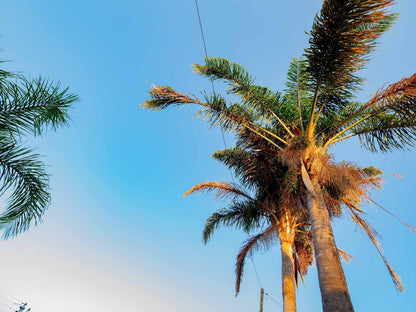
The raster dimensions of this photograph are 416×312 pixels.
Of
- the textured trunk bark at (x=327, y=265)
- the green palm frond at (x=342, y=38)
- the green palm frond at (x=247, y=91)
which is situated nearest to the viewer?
the textured trunk bark at (x=327, y=265)

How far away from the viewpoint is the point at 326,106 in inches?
331

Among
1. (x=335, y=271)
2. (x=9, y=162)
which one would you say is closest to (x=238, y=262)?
(x=335, y=271)

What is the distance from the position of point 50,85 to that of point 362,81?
790cm

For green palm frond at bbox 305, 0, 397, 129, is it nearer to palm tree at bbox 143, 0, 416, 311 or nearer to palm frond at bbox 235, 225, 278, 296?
palm tree at bbox 143, 0, 416, 311

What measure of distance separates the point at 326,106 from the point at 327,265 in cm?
555

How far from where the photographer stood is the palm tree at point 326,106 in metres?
5.05

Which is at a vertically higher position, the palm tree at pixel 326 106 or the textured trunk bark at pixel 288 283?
the palm tree at pixel 326 106

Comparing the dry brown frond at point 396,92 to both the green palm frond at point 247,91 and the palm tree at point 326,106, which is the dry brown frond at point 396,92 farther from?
the green palm frond at point 247,91

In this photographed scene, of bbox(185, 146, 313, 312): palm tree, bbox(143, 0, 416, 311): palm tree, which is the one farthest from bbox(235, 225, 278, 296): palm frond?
bbox(143, 0, 416, 311): palm tree

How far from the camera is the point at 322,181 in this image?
6559 millimetres

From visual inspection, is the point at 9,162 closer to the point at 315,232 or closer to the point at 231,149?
the point at 315,232

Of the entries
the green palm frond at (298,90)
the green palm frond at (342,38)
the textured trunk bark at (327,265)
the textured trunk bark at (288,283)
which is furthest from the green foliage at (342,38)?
the textured trunk bark at (288,283)

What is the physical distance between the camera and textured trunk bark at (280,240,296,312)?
821cm

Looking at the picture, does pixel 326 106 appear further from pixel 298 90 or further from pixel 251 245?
pixel 251 245
